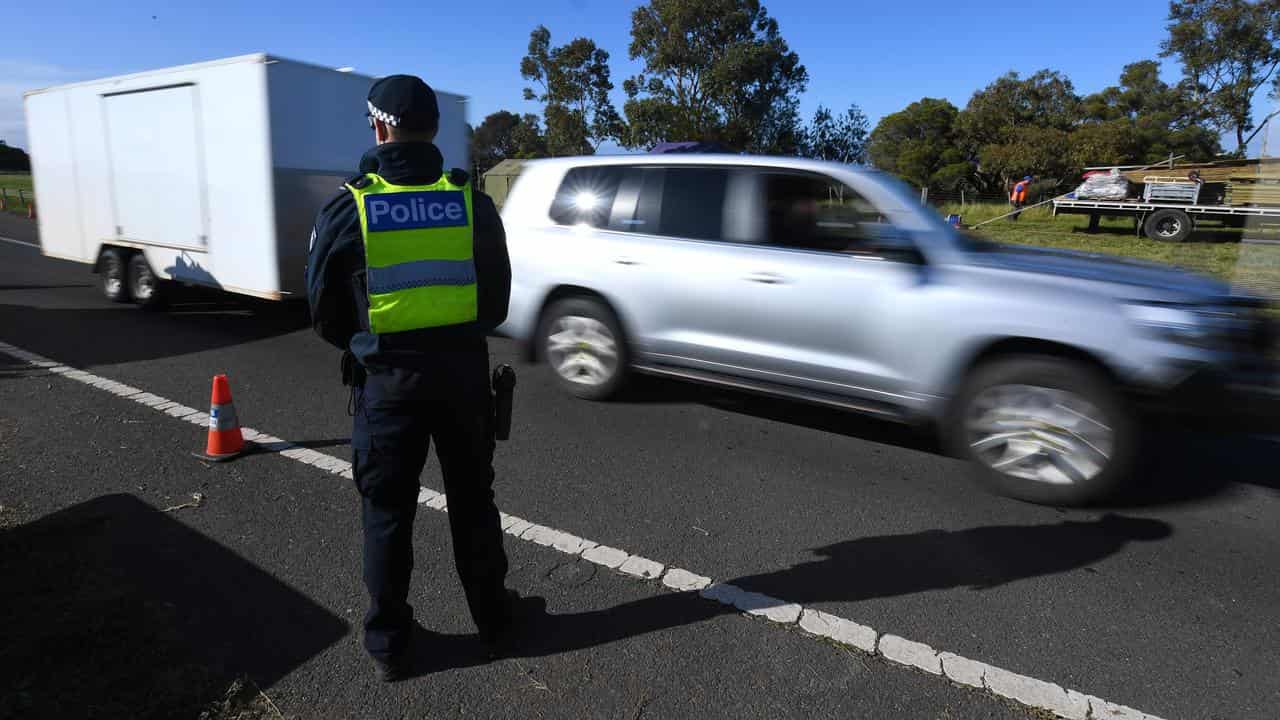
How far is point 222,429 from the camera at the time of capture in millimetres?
4805

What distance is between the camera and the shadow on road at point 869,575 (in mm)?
2949

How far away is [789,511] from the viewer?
164 inches

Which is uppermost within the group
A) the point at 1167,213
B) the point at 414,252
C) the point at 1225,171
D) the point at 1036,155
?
the point at 1036,155

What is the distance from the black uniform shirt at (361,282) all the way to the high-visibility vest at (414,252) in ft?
0.12

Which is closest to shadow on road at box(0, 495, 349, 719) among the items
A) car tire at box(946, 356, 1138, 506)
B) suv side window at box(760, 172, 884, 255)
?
car tire at box(946, 356, 1138, 506)

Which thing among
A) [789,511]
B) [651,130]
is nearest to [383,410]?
[789,511]

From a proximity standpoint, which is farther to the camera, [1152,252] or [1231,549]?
[1152,252]

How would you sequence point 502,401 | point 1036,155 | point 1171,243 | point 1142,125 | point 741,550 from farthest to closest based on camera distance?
point 1142,125 < point 1036,155 < point 1171,243 < point 741,550 < point 502,401

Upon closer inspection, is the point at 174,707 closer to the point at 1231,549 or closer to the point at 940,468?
the point at 940,468

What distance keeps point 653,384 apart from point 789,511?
2644mm

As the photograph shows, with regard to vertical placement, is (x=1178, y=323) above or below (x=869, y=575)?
above

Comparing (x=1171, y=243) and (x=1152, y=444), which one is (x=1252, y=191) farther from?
(x=1152, y=444)

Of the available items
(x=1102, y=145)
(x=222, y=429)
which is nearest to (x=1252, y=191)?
(x=1102, y=145)

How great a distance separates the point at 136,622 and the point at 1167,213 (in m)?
22.6
